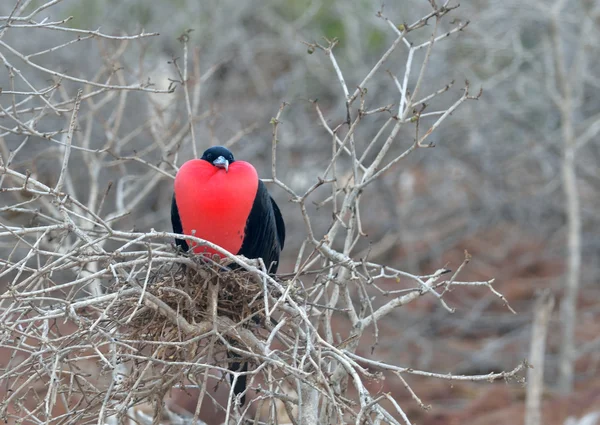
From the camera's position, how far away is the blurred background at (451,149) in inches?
301

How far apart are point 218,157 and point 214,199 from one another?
7.5 inches

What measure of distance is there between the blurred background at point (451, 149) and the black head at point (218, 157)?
3.61 meters

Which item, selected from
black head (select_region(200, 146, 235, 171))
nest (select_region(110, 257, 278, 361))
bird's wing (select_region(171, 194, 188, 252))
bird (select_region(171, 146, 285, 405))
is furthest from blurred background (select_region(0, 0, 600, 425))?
nest (select_region(110, 257, 278, 361))

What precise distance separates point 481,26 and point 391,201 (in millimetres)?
1879

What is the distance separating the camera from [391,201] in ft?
28.7

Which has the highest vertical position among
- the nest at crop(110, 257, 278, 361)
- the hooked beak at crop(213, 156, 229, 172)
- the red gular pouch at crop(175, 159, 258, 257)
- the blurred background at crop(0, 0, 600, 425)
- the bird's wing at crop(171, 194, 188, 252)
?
the blurred background at crop(0, 0, 600, 425)

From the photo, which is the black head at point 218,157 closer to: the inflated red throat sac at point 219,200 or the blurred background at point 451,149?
the inflated red throat sac at point 219,200

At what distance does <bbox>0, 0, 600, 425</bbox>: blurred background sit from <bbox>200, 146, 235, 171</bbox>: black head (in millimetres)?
3612

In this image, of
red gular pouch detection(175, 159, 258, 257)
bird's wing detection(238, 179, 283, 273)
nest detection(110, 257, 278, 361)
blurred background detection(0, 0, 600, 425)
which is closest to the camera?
nest detection(110, 257, 278, 361)

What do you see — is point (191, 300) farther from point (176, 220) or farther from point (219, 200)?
point (176, 220)

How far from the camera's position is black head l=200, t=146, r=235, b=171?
10.6 ft

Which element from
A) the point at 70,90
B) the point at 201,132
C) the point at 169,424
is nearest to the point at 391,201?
the point at 201,132

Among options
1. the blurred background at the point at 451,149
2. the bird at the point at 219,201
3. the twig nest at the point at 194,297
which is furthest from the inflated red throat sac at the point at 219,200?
the blurred background at the point at 451,149

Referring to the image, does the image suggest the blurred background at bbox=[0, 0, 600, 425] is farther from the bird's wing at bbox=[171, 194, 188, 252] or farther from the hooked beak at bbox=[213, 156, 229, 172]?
the hooked beak at bbox=[213, 156, 229, 172]
